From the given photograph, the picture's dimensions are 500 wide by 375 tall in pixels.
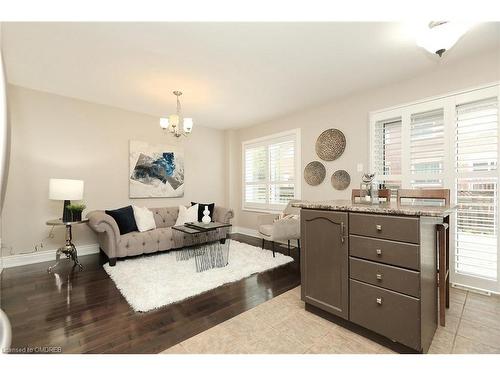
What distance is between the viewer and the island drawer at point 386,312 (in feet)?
4.72

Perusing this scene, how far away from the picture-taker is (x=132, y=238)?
3.37m

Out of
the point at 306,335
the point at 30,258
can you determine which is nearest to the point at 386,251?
the point at 306,335

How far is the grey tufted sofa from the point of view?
3182 millimetres

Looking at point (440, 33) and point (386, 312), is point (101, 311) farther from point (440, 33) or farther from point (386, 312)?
point (440, 33)

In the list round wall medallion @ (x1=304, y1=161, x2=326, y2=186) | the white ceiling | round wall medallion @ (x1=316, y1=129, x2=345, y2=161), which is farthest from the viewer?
round wall medallion @ (x1=304, y1=161, x2=326, y2=186)

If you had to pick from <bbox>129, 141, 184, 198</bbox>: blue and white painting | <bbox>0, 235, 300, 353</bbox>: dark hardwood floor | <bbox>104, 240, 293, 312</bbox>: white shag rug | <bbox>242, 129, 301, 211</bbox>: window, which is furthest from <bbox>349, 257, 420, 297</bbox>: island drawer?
<bbox>129, 141, 184, 198</bbox>: blue and white painting

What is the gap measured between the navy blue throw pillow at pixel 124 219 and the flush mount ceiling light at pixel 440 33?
3983 mm

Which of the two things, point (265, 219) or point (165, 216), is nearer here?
point (265, 219)

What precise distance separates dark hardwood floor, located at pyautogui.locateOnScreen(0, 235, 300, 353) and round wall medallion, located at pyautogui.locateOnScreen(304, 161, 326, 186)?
164cm

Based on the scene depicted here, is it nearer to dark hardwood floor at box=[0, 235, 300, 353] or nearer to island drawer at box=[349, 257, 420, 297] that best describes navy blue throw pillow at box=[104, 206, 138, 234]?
dark hardwood floor at box=[0, 235, 300, 353]

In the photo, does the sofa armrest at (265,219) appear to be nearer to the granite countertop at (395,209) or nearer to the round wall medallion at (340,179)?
the round wall medallion at (340,179)

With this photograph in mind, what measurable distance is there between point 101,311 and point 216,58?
8.89ft
